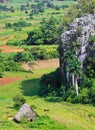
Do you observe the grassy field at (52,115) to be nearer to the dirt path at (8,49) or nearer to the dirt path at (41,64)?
the dirt path at (41,64)

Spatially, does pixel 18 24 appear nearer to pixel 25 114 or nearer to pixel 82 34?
pixel 82 34

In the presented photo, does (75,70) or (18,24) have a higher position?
(75,70)

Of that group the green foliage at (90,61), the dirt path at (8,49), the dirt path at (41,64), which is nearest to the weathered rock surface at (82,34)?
the green foliage at (90,61)

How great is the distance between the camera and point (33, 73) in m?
87.2

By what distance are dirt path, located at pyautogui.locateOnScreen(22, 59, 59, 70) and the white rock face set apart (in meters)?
27.9

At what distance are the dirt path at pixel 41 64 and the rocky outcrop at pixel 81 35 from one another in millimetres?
27941

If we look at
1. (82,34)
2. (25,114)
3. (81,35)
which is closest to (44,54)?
(81,35)

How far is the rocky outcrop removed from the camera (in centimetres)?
6500

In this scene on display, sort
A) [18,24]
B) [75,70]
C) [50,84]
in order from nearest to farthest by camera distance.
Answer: [75,70] < [50,84] < [18,24]

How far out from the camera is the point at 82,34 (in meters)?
65.1

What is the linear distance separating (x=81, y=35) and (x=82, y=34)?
238mm

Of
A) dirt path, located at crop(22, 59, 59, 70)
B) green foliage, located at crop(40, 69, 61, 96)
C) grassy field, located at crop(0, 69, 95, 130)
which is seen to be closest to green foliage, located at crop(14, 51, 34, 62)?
dirt path, located at crop(22, 59, 59, 70)

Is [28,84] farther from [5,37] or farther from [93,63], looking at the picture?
[5,37]

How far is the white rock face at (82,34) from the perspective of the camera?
65.0 metres
